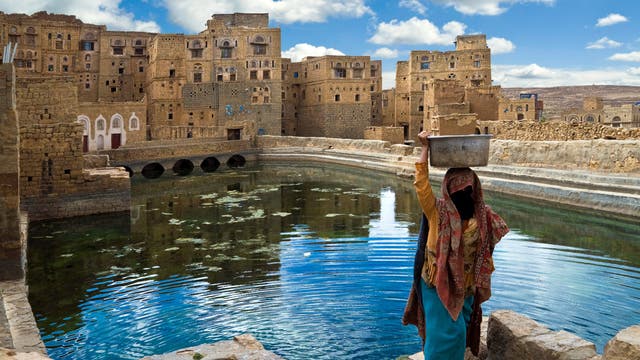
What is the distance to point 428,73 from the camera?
4656 cm

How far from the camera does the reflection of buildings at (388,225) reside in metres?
12.8

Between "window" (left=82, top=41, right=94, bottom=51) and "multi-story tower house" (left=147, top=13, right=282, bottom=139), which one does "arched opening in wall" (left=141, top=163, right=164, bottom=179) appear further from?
"window" (left=82, top=41, right=94, bottom=51)

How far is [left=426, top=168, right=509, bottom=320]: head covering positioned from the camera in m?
3.73

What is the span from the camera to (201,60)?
41.7m

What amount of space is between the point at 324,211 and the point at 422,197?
41.9 feet

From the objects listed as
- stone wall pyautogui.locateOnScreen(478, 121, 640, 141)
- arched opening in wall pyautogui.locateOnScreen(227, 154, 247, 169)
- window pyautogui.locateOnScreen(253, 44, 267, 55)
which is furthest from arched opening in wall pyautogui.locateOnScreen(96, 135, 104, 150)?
stone wall pyautogui.locateOnScreen(478, 121, 640, 141)

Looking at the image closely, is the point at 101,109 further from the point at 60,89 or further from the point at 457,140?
the point at 457,140

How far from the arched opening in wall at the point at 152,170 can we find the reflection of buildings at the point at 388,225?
1450 centimetres

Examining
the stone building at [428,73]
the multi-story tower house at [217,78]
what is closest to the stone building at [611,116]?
the stone building at [428,73]

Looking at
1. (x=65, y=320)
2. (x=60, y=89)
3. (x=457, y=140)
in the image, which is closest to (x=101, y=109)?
(x=60, y=89)

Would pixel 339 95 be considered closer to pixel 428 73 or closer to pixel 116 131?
pixel 428 73

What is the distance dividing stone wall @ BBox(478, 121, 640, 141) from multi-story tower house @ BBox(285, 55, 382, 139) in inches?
866

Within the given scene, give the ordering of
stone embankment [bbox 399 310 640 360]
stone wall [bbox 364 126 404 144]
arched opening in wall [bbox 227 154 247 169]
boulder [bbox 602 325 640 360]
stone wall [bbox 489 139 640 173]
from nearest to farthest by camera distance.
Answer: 1. boulder [bbox 602 325 640 360]
2. stone embankment [bbox 399 310 640 360]
3. stone wall [bbox 489 139 640 173]
4. arched opening in wall [bbox 227 154 247 169]
5. stone wall [bbox 364 126 404 144]

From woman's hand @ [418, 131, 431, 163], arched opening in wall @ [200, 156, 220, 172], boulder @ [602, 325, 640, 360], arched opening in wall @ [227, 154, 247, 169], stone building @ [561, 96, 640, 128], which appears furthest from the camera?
stone building @ [561, 96, 640, 128]
